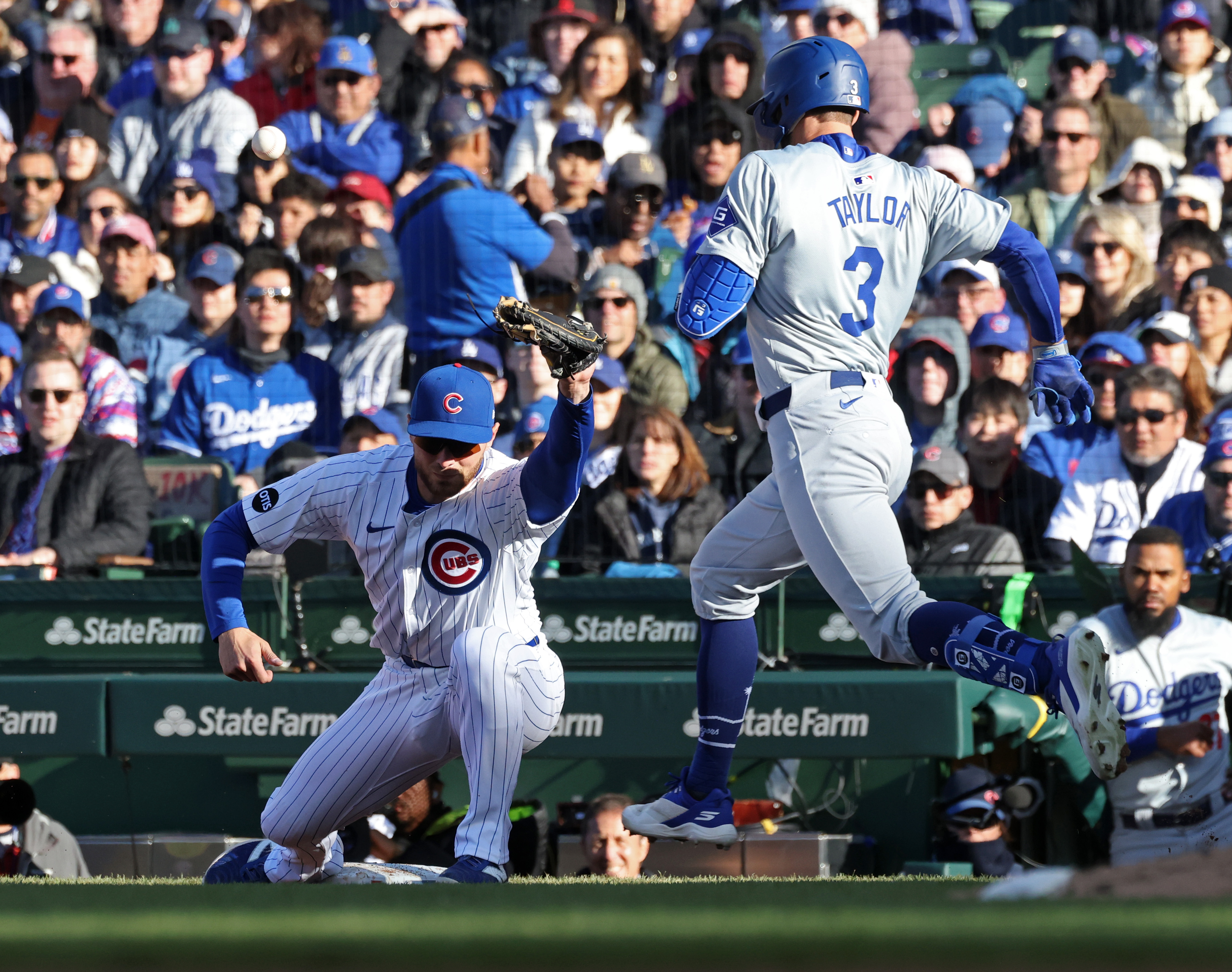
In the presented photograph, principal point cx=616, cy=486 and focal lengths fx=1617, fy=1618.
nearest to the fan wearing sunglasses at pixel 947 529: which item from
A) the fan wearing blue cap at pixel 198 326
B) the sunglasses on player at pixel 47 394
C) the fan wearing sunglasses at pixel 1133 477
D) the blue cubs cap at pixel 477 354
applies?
the fan wearing sunglasses at pixel 1133 477

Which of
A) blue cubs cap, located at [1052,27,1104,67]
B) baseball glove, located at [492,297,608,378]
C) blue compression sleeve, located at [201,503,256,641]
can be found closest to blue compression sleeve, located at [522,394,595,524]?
baseball glove, located at [492,297,608,378]

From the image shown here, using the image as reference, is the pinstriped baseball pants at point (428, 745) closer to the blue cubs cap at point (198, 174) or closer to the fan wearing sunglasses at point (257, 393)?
the fan wearing sunglasses at point (257, 393)

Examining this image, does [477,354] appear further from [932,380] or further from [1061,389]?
[1061,389]

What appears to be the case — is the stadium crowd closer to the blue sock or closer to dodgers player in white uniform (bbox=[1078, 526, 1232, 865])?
dodgers player in white uniform (bbox=[1078, 526, 1232, 865])

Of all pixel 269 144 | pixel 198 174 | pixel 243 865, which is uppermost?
pixel 269 144

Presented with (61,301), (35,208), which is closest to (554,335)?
(61,301)

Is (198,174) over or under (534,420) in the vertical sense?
over

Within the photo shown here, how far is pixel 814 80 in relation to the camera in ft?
12.7

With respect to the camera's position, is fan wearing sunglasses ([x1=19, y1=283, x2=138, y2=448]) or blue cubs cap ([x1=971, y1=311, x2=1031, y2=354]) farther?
fan wearing sunglasses ([x1=19, y1=283, x2=138, y2=448])

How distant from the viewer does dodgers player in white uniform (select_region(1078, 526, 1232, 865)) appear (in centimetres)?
516

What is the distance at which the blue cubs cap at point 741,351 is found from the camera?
6871 millimetres

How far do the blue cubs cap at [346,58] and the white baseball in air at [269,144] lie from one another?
0.54 meters

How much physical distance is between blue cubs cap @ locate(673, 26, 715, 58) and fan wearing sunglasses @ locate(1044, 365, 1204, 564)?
308 centimetres

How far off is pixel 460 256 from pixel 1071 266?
2653 mm
